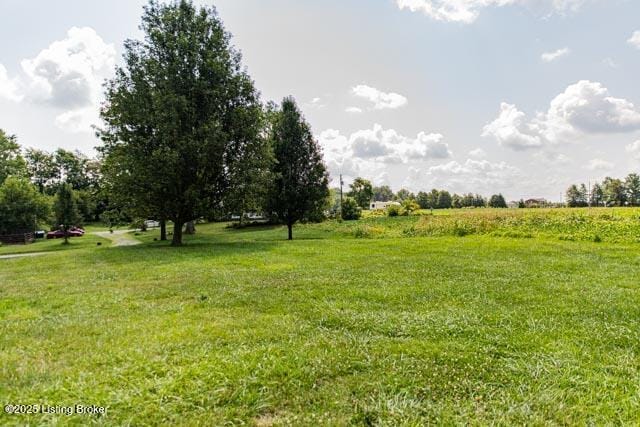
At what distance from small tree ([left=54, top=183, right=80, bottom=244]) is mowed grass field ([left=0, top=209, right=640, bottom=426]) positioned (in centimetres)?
2825

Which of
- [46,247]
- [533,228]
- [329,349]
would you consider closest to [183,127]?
[329,349]

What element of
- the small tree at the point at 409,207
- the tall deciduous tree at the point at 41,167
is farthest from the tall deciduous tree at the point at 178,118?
the tall deciduous tree at the point at 41,167

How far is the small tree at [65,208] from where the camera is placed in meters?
32.2

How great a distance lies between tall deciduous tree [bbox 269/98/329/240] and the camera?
2386 cm

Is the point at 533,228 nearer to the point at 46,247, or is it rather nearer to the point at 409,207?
the point at 409,207

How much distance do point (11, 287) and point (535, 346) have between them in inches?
438

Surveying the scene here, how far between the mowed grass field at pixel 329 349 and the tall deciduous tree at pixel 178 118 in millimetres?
10775

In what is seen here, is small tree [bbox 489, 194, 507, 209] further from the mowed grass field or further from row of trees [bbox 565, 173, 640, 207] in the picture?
the mowed grass field


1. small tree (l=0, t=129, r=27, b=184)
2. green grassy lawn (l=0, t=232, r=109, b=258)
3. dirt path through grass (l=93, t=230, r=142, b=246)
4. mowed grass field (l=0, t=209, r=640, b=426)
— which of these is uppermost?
small tree (l=0, t=129, r=27, b=184)

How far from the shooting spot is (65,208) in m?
32.5

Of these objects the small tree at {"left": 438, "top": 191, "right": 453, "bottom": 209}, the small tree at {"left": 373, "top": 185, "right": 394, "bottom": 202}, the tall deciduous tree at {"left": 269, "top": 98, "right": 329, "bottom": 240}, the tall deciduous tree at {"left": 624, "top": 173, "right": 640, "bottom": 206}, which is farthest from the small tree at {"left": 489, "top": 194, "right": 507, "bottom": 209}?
the tall deciduous tree at {"left": 269, "top": 98, "right": 329, "bottom": 240}

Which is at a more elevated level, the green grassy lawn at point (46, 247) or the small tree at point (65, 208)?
Result: the small tree at point (65, 208)

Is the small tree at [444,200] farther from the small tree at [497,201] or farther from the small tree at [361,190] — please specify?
the small tree at [361,190]

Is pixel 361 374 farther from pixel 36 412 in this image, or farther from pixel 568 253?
pixel 568 253
